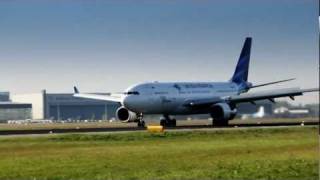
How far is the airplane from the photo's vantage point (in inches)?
2653

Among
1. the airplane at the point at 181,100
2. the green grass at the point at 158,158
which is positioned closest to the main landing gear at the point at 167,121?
the airplane at the point at 181,100

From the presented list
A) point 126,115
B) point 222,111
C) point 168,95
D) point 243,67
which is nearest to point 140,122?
point 126,115

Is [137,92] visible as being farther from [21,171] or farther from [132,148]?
[21,171]

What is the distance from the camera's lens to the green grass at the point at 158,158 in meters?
22.9

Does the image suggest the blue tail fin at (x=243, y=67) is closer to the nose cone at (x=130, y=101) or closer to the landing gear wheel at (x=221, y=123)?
the landing gear wheel at (x=221, y=123)

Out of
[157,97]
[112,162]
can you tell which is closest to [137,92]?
[157,97]

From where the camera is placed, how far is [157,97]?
68.9 metres

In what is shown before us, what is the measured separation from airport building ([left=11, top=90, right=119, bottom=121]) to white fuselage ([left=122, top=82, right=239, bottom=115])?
162 ft

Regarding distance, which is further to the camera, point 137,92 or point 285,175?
point 137,92

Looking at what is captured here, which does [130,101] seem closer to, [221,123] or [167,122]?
[167,122]

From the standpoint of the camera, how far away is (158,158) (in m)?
28.6

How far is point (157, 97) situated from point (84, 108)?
263ft

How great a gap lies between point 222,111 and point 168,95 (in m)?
6.22

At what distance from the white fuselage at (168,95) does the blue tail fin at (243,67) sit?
216 inches
